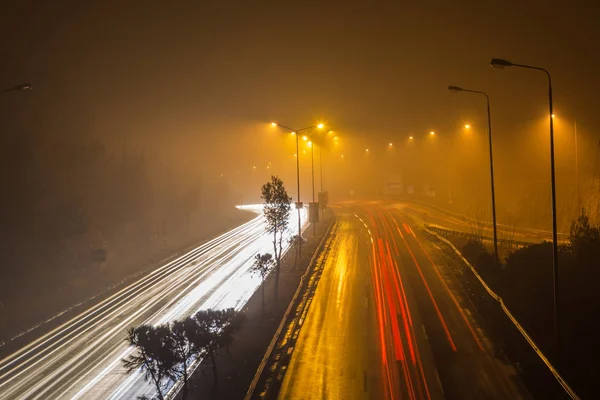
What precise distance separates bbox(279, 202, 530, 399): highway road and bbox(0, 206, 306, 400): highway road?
4.98 metres

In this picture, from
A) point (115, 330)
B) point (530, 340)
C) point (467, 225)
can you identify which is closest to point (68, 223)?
point (115, 330)

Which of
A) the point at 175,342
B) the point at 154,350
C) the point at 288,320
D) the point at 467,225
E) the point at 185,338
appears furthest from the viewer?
the point at 467,225

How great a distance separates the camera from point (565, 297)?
15.7 m

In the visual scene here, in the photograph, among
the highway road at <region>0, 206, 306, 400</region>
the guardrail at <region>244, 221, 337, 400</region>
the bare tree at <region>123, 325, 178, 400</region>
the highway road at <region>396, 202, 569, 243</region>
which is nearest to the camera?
the bare tree at <region>123, 325, 178, 400</region>

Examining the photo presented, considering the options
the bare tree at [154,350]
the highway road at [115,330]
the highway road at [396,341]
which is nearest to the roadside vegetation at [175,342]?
the bare tree at [154,350]

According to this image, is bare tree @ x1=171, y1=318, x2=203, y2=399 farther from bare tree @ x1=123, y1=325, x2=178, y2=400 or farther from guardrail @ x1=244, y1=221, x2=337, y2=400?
guardrail @ x1=244, y1=221, x2=337, y2=400

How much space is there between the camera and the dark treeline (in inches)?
1143

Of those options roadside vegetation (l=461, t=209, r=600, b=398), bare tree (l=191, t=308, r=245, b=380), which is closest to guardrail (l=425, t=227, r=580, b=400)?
roadside vegetation (l=461, t=209, r=600, b=398)

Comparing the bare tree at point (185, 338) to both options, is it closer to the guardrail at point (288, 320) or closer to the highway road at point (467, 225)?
the guardrail at point (288, 320)

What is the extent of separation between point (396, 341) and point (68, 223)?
27.2 meters

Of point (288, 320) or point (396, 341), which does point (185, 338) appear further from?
point (396, 341)

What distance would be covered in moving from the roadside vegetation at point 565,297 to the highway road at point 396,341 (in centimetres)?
143

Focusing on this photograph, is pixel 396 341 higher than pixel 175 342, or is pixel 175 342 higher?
pixel 175 342

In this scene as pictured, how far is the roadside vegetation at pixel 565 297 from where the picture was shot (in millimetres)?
12391
